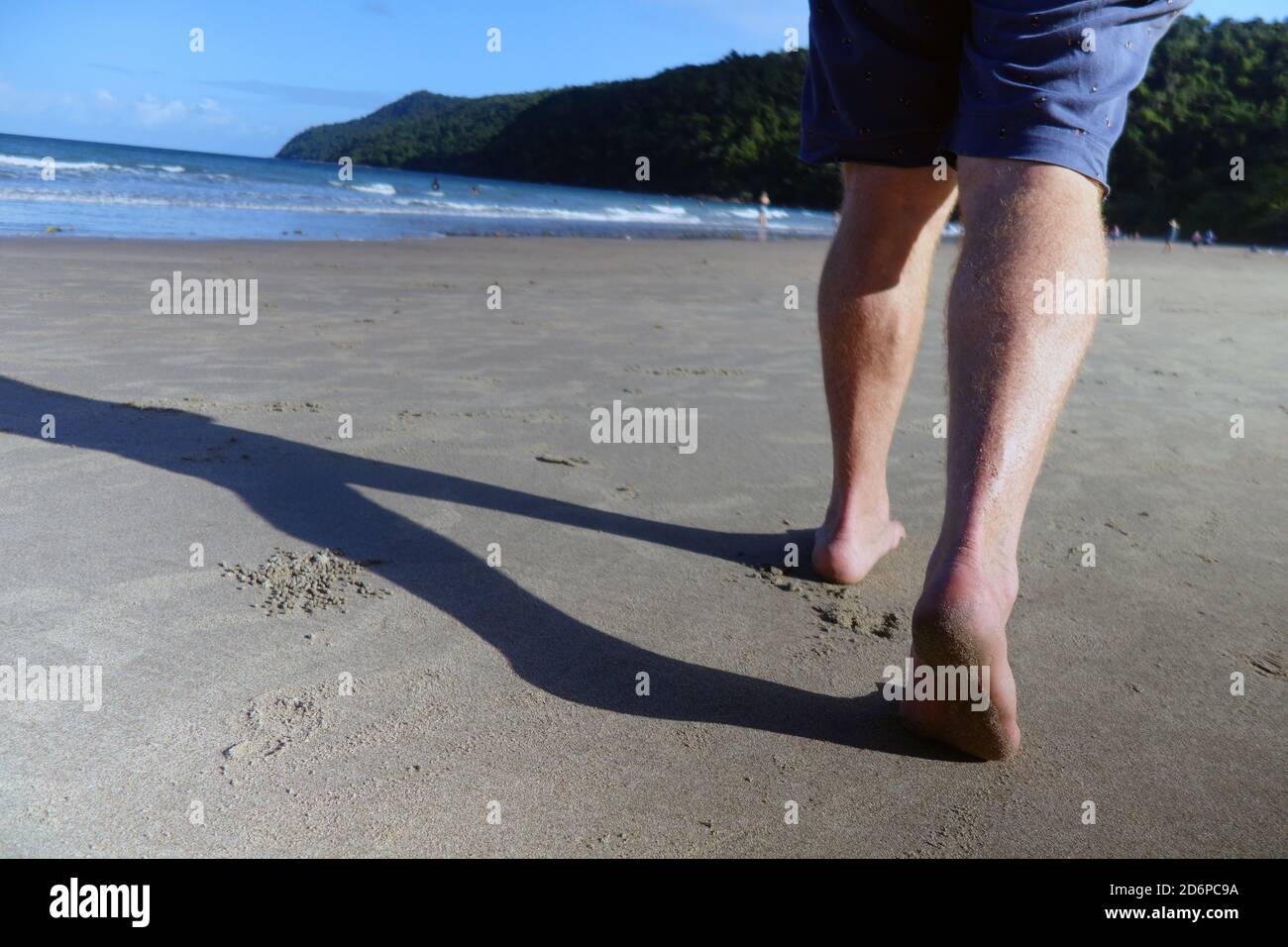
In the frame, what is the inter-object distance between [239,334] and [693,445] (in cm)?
246

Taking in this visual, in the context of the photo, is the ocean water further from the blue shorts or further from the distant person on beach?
the distant person on beach

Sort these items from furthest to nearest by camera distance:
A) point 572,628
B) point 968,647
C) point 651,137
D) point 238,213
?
point 651,137 < point 238,213 < point 572,628 < point 968,647

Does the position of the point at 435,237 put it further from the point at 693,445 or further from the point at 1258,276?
the point at 693,445

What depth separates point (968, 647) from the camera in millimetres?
1262


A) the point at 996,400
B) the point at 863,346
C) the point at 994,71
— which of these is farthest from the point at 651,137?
the point at 996,400

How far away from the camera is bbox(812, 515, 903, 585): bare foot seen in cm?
195

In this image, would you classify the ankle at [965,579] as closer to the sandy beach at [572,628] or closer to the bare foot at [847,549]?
the sandy beach at [572,628]

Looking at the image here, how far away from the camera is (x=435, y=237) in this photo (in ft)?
49.8

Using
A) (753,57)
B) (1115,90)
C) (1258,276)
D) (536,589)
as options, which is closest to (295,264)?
(536,589)

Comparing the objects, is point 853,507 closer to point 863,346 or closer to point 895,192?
point 863,346

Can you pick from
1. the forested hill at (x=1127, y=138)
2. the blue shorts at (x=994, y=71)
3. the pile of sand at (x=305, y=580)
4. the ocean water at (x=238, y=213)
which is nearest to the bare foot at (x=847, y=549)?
the blue shorts at (x=994, y=71)

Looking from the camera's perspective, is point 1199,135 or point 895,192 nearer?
point 895,192

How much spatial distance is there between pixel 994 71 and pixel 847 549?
0.89 m
